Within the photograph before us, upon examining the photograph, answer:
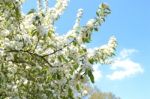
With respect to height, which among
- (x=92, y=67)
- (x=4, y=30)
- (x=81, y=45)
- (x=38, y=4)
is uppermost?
(x=38, y=4)

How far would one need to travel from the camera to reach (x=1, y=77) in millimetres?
9172

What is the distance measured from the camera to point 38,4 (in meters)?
11.3

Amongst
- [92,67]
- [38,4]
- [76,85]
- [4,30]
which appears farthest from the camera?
[38,4]

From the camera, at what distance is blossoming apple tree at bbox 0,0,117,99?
892 centimetres

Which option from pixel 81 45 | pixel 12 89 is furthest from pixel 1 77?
pixel 81 45

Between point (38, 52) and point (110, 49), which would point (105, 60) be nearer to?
point (110, 49)

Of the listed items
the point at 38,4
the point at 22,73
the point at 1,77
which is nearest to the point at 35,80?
the point at 22,73

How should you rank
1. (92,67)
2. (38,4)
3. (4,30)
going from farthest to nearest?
(38,4)
(4,30)
(92,67)

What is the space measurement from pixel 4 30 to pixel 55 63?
4.40 feet

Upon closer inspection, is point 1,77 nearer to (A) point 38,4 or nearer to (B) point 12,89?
(B) point 12,89

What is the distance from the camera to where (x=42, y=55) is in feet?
32.2

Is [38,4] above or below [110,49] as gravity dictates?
above

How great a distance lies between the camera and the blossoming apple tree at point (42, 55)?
8.92 metres

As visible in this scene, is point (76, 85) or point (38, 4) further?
point (38, 4)
